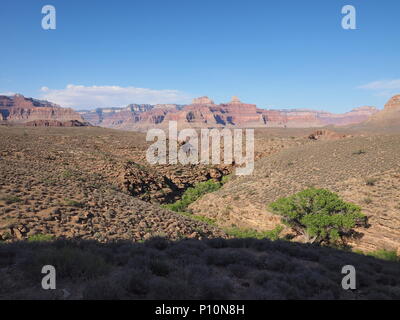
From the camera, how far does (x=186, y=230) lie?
1462 centimetres

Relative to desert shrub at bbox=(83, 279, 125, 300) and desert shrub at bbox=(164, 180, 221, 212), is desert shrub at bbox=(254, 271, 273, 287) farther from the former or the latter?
desert shrub at bbox=(164, 180, 221, 212)

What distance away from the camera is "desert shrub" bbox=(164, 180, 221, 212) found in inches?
1086

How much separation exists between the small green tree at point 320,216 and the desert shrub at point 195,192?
11.9 metres

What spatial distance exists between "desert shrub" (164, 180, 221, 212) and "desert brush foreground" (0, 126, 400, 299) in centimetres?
82

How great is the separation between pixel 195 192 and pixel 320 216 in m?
16.6

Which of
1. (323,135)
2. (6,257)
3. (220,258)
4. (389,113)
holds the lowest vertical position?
(220,258)

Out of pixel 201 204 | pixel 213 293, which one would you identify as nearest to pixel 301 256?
pixel 213 293

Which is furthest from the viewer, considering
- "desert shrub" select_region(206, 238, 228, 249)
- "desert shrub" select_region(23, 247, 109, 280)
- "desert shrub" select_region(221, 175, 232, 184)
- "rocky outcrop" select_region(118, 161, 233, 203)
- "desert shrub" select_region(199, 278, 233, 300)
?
"desert shrub" select_region(221, 175, 232, 184)

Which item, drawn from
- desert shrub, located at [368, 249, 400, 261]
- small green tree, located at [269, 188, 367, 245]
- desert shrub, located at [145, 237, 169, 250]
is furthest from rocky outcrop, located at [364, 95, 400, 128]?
desert shrub, located at [145, 237, 169, 250]

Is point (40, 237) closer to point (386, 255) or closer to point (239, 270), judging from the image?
point (239, 270)

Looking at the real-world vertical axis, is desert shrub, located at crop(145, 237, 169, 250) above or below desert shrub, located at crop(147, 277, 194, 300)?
below

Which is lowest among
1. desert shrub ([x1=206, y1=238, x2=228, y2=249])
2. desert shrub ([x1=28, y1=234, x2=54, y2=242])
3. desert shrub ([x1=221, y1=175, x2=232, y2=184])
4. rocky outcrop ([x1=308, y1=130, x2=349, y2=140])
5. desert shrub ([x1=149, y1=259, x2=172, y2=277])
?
desert shrub ([x1=221, y1=175, x2=232, y2=184])

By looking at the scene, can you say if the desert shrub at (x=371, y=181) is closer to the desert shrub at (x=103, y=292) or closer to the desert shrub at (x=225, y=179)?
the desert shrub at (x=225, y=179)

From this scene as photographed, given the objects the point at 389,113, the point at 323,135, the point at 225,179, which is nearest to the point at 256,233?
the point at 225,179
